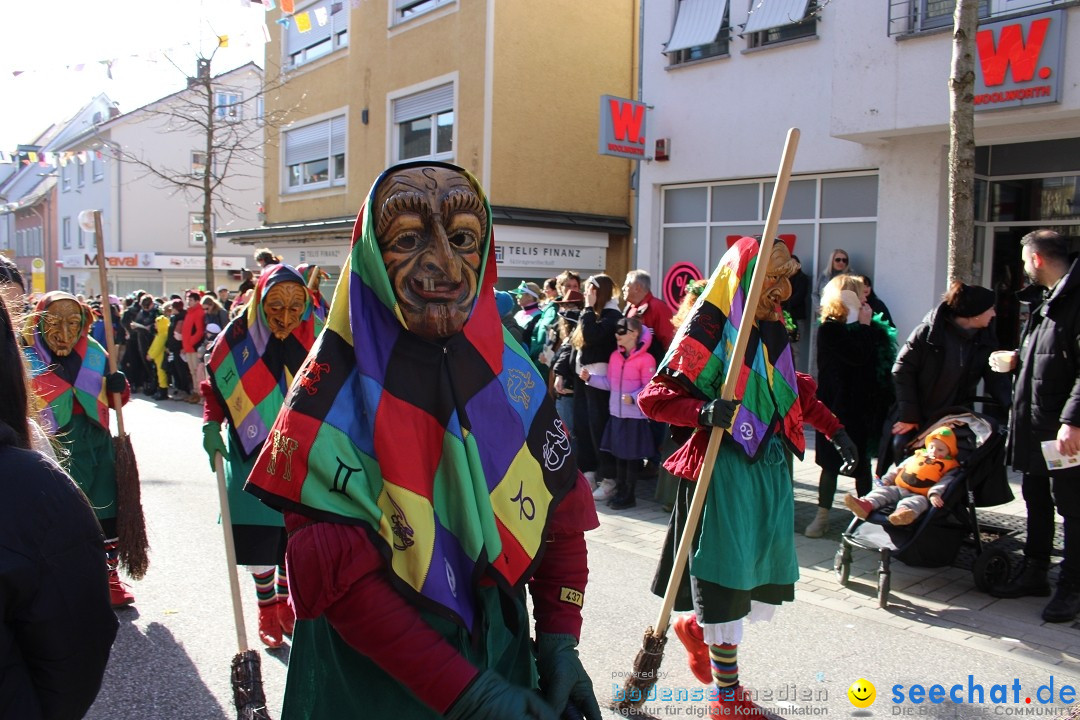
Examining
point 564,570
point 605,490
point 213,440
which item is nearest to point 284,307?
point 213,440

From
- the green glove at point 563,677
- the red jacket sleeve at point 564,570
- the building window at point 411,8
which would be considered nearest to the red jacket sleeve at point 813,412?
the red jacket sleeve at point 564,570

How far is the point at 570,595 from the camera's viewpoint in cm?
204

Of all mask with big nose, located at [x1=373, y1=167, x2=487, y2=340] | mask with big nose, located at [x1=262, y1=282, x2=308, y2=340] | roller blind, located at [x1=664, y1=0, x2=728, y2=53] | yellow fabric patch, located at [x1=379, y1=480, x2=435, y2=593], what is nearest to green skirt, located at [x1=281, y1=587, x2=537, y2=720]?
yellow fabric patch, located at [x1=379, y1=480, x2=435, y2=593]

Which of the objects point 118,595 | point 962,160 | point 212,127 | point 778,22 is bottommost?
point 118,595

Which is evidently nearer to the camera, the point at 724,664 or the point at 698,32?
the point at 724,664

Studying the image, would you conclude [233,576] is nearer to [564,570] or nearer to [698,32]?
[564,570]

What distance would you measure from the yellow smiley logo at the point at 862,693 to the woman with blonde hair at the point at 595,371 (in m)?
Answer: 3.99

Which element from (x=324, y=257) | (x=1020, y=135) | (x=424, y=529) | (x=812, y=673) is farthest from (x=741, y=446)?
(x=324, y=257)

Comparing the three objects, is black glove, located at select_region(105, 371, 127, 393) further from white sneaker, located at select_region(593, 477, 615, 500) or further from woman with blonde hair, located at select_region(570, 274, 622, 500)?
white sneaker, located at select_region(593, 477, 615, 500)

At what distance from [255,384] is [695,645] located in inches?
97.7

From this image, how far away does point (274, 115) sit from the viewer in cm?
2216

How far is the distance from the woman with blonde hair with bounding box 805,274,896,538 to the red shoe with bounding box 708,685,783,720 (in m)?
3.13

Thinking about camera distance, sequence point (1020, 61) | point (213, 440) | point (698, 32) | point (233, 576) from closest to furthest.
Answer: point (233, 576) → point (213, 440) → point (1020, 61) → point (698, 32)

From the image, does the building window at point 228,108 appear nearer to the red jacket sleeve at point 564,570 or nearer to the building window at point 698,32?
the building window at point 698,32
